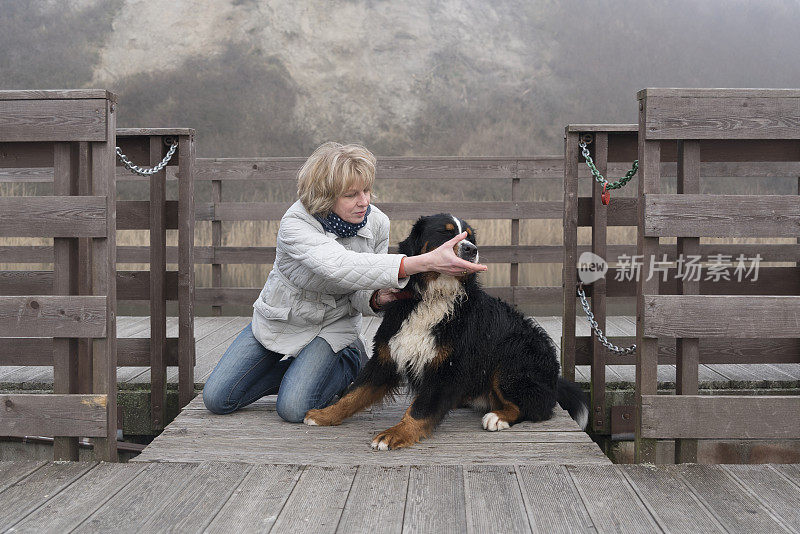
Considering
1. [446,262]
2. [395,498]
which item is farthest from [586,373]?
[395,498]

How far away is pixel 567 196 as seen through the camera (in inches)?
139

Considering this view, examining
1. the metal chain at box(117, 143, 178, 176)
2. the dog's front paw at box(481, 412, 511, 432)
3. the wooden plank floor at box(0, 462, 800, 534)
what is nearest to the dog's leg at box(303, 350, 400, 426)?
the dog's front paw at box(481, 412, 511, 432)

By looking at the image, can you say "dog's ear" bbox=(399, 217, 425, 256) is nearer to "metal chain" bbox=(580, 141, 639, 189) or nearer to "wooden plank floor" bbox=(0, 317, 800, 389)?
"metal chain" bbox=(580, 141, 639, 189)

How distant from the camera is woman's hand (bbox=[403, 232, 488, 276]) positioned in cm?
255

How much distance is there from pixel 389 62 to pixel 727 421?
73.5ft

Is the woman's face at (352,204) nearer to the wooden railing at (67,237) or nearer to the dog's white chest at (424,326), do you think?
the dog's white chest at (424,326)

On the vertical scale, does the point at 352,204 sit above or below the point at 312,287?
above

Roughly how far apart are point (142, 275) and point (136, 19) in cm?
2335

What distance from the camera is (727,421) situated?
8.32ft

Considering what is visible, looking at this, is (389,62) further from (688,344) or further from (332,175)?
(688,344)

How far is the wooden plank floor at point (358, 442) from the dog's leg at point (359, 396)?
4 cm

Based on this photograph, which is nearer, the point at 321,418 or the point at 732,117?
the point at 732,117

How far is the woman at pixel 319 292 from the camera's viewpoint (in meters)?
2.76

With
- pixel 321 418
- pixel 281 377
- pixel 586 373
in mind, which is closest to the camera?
pixel 321 418
